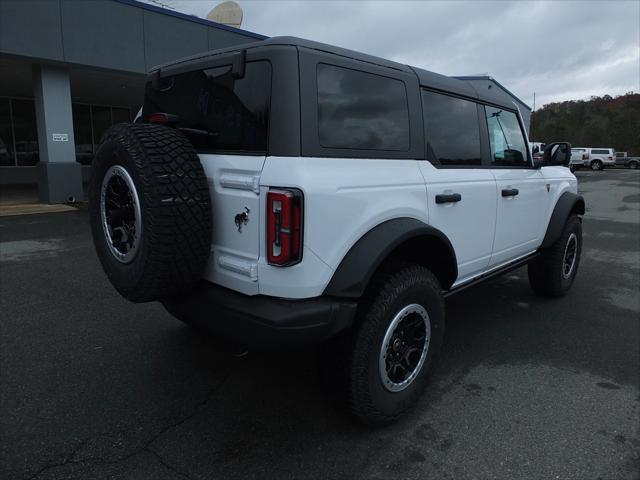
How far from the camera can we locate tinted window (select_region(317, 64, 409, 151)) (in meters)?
2.36

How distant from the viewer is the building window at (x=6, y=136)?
16.9 m

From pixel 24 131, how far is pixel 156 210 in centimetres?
1885

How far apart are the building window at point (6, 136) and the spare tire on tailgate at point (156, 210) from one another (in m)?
17.9

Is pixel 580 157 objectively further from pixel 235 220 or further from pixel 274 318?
pixel 274 318

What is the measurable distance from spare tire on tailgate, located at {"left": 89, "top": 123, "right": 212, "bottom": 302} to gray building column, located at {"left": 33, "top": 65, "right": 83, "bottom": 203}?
1073cm

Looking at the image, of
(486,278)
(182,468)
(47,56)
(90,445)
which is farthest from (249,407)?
(47,56)

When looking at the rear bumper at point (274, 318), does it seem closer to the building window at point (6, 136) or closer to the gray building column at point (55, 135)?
the gray building column at point (55, 135)

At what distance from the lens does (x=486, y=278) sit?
12.1 feet

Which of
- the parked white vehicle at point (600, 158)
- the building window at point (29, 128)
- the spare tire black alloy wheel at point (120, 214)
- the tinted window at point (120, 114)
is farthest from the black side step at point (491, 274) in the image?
the parked white vehicle at point (600, 158)

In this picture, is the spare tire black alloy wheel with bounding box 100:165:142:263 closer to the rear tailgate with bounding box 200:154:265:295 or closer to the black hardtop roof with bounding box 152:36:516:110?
the rear tailgate with bounding box 200:154:265:295

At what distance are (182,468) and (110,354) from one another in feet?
5.01

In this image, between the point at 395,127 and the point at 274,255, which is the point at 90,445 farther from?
the point at 395,127

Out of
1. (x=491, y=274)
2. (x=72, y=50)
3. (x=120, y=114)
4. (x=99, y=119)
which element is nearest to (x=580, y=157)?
(x=120, y=114)

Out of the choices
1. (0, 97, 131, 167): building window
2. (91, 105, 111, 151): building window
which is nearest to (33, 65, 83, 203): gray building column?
(0, 97, 131, 167): building window
